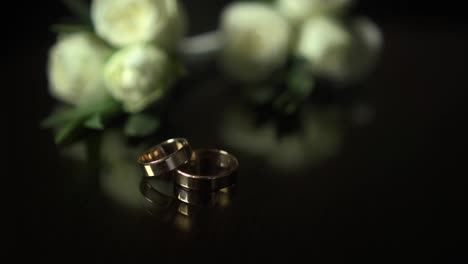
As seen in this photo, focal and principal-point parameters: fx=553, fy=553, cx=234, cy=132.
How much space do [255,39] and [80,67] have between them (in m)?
0.24

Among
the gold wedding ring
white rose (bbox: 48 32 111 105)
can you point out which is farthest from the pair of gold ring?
white rose (bbox: 48 32 111 105)

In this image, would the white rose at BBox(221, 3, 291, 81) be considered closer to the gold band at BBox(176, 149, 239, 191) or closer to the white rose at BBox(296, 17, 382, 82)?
the white rose at BBox(296, 17, 382, 82)

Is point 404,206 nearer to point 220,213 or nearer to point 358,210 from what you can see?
point 358,210

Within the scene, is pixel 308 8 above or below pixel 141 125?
above

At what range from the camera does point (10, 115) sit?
0.70 m

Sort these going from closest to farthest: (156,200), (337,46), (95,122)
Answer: (156,200) < (95,122) < (337,46)

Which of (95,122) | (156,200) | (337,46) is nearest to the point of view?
(156,200)

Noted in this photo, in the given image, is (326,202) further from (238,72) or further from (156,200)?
(238,72)

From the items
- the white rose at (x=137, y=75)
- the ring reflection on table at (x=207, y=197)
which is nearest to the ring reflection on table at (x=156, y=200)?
the ring reflection on table at (x=207, y=197)

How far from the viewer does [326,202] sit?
20.7 inches

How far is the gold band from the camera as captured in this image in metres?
0.53

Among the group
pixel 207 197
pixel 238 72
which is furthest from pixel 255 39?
pixel 207 197

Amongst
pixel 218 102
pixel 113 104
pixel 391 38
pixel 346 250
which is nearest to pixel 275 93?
pixel 218 102

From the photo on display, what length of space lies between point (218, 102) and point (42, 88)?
0.84ft
